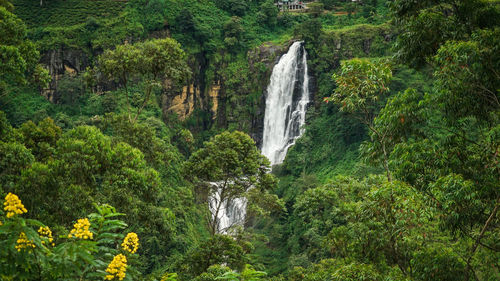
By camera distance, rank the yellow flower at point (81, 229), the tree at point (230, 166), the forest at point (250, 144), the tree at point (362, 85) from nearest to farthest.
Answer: the yellow flower at point (81, 229) < the forest at point (250, 144) < the tree at point (362, 85) < the tree at point (230, 166)

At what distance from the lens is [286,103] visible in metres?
36.6

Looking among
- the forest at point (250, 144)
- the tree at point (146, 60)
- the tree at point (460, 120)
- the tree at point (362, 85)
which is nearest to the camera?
the tree at point (460, 120)

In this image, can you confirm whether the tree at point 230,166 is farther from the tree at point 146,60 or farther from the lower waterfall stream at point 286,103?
the lower waterfall stream at point 286,103

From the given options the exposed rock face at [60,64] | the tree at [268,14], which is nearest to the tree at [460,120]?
the exposed rock face at [60,64]

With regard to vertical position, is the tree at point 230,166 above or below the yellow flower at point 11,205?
below

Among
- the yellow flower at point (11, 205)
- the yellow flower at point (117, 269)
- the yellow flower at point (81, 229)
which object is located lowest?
the yellow flower at point (117, 269)

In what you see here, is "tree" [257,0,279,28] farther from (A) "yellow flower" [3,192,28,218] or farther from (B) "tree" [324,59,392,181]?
(A) "yellow flower" [3,192,28,218]

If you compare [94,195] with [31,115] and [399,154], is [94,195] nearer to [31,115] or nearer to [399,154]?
[399,154]

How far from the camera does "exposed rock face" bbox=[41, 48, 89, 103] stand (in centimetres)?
3506

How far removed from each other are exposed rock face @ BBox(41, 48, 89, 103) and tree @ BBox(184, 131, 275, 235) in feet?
74.5

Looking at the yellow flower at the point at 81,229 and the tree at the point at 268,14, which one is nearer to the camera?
the yellow flower at the point at 81,229

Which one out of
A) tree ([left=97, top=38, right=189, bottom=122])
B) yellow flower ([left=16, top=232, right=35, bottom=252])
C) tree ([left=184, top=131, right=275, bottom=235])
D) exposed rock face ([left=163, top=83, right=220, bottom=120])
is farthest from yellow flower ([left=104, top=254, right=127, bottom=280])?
exposed rock face ([left=163, top=83, right=220, bottom=120])

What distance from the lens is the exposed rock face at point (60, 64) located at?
35.1 metres

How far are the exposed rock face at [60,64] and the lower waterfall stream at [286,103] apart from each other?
15156 mm
